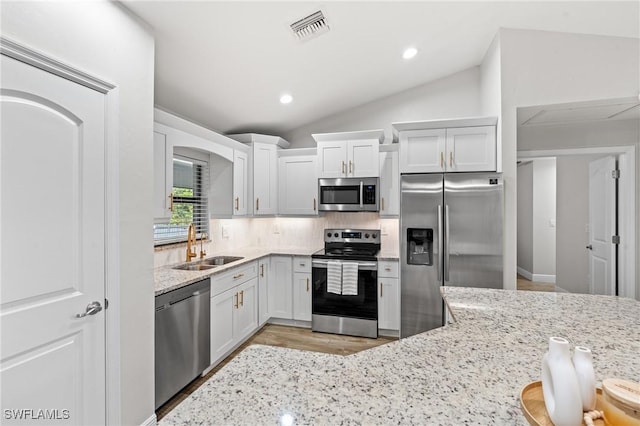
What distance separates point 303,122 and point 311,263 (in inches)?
77.6

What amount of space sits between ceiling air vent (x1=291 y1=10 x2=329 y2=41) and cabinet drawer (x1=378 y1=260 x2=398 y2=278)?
7.78ft

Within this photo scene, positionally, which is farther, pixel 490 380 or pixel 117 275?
pixel 117 275

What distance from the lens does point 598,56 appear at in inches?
102

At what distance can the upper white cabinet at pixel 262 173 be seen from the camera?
3814 millimetres

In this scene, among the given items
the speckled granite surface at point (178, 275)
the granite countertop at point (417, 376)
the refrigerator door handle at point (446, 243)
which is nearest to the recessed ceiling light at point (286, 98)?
the speckled granite surface at point (178, 275)

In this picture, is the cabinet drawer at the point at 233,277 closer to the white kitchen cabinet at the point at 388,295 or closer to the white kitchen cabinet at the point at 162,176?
the white kitchen cabinet at the point at 162,176

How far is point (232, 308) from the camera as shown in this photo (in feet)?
9.71

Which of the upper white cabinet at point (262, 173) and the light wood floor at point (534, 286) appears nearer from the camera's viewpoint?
the upper white cabinet at point (262, 173)

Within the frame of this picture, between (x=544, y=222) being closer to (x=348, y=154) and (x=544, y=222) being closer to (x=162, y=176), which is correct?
(x=348, y=154)

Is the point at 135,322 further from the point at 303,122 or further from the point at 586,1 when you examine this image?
the point at 586,1

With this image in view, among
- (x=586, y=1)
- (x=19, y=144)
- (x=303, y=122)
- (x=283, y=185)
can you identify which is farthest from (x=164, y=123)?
(x=586, y=1)

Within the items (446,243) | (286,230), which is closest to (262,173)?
(286,230)

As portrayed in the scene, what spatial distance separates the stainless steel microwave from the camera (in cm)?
360

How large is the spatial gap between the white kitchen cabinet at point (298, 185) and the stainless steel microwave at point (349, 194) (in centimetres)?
16
